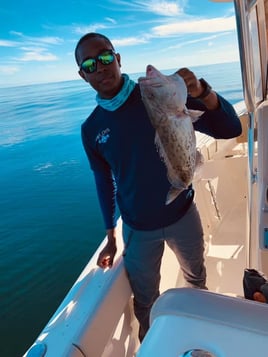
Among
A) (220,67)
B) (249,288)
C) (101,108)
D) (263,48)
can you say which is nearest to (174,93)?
(249,288)

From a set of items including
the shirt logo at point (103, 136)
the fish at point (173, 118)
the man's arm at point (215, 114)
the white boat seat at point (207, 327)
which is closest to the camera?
the white boat seat at point (207, 327)

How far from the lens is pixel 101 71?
1.24 metres

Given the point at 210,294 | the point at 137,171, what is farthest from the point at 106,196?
the point at 210,294

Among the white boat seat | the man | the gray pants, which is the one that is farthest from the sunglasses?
the white boat seat

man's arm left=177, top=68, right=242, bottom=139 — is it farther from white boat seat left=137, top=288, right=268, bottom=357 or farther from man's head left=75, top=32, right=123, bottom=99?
white boat seat left=137, top=288, right=268, bottom=357

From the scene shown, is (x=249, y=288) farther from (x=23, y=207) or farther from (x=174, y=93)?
(x=23, y=207)

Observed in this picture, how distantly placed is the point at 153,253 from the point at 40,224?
3.62 m

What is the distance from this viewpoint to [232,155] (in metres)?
3.37

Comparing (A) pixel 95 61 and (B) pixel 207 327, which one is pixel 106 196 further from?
(B) pixel 207 327

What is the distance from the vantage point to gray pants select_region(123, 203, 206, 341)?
1.45m

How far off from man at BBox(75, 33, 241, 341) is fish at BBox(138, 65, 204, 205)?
290 mm

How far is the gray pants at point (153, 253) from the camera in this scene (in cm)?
145

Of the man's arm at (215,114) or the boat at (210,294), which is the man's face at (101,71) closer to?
the man's arm at (215,114)

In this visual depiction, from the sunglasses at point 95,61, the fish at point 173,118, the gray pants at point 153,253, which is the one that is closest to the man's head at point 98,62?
the sunglasses at point 95,61
